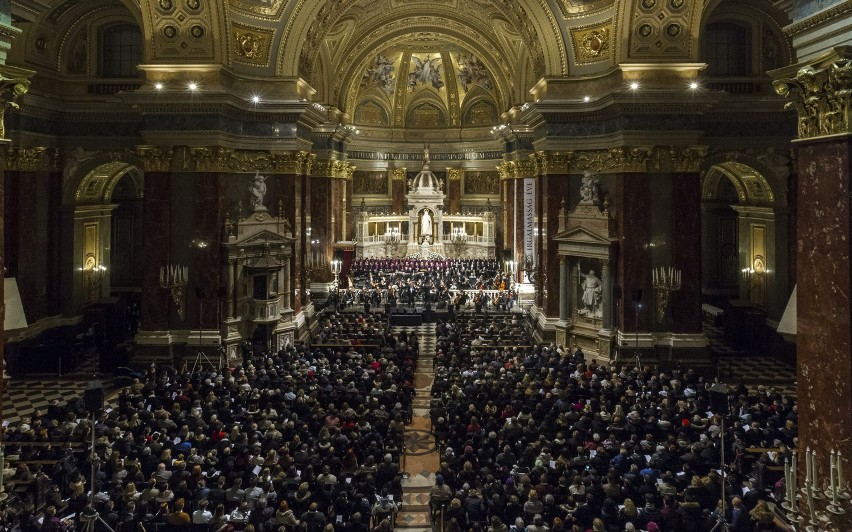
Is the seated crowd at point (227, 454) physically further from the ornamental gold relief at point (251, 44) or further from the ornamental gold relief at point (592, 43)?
the ornamental gold relief at point (592, 43)

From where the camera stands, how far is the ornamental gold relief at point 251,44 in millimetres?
24141

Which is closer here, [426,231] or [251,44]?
[251,44]

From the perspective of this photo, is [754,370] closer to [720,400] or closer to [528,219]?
[528,219]

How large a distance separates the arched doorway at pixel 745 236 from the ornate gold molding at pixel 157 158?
794 inches

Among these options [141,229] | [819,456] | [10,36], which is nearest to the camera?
[819,456]

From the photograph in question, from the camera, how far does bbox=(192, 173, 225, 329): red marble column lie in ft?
74.7

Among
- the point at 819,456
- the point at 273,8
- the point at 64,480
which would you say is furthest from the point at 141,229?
the point at 819,456

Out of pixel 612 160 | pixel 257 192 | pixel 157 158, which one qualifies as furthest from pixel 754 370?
pixel 157 158

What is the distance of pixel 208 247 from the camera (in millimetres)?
22797

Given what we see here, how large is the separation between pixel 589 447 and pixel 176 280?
595 inches

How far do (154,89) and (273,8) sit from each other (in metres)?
5.72

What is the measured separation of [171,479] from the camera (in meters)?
11.9

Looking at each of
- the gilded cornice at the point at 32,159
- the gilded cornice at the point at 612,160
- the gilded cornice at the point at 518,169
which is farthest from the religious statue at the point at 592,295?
the gilded cornice at the point at 32,159

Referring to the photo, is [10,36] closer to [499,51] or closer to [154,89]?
[154,89]
